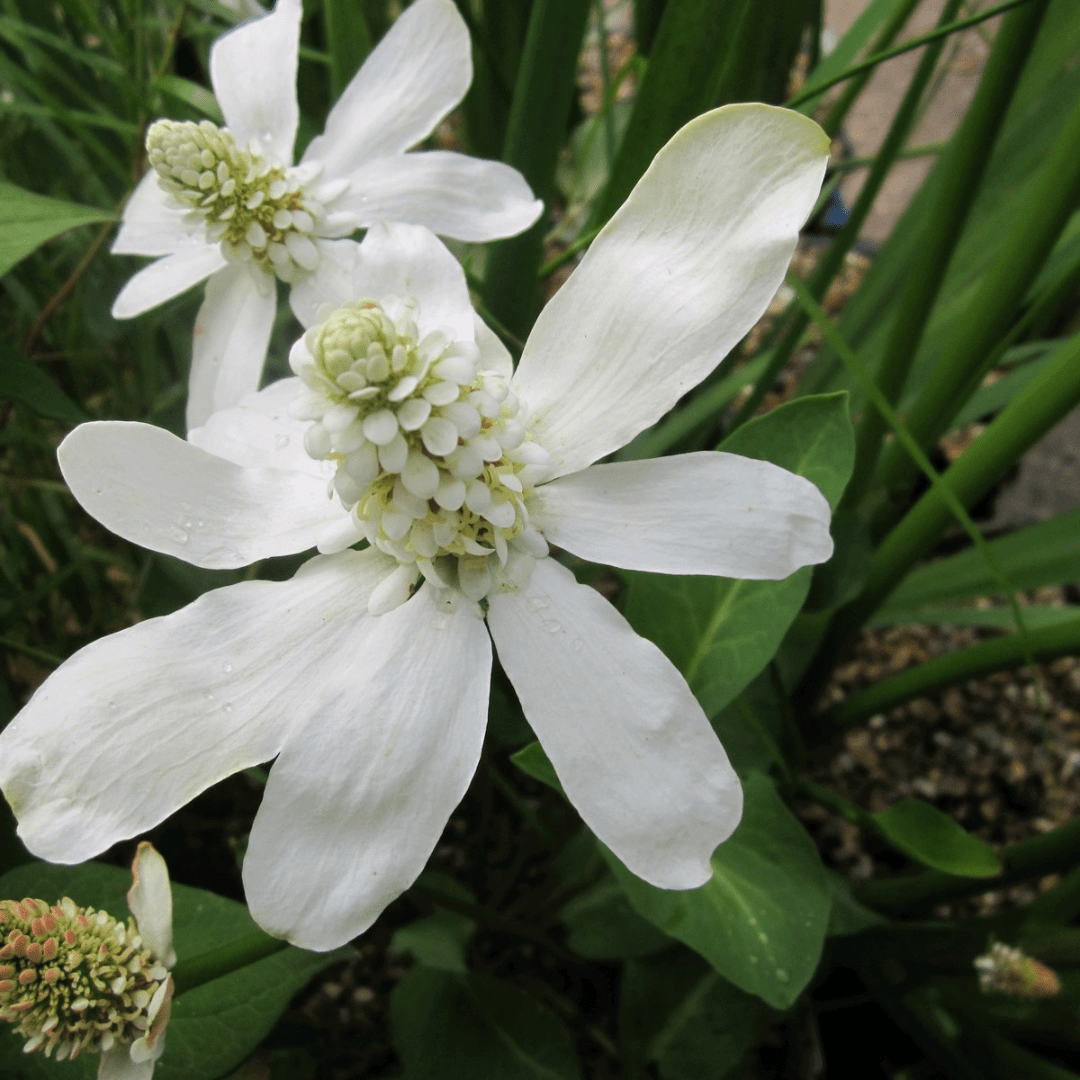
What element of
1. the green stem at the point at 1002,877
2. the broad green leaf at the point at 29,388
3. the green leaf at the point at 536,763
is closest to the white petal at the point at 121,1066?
the green leaf at the point at 536,763

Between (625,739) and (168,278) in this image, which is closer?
(625,739)

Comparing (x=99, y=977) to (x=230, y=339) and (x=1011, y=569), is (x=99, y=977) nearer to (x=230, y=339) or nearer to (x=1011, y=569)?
(x=230, y=339)

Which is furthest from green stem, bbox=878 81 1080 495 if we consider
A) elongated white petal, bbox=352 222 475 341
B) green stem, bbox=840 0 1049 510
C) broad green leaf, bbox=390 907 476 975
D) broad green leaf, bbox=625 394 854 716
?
broad green leaf, bbox=390 907 476 975

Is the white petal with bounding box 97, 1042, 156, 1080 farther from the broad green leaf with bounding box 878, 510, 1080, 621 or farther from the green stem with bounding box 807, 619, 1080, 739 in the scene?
the broad green leaf with bounding box 878, 510, 1080, 621

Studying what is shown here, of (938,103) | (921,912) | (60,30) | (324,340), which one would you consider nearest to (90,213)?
(324,340)

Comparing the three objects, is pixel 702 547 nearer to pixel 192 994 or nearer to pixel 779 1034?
pixel 192 994

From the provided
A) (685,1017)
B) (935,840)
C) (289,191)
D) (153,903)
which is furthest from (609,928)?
(289,191)

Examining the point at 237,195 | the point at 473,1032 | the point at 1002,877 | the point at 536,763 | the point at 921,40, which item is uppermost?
the point at 921,40
